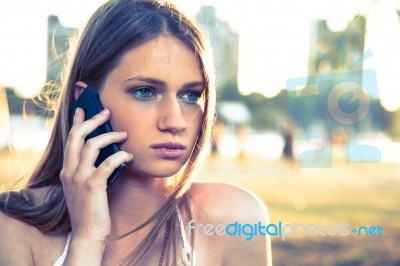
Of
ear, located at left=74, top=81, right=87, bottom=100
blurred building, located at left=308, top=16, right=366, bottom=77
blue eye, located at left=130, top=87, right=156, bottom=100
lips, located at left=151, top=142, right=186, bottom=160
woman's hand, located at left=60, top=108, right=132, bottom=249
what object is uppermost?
blurred building, located at left=308, top=16, right=366, bottom=77

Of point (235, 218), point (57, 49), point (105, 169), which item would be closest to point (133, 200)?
point (105, 169)

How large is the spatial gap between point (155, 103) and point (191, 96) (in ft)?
0.56

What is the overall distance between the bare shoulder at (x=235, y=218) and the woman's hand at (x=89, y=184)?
53cm

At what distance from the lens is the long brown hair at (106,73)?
2092 millimetres

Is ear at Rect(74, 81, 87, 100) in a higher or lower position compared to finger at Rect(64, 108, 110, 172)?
higher

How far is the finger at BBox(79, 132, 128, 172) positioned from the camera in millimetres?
2016

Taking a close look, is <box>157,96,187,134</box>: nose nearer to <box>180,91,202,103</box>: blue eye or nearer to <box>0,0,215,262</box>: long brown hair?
<box>180,91,202,103</box>: blue eye

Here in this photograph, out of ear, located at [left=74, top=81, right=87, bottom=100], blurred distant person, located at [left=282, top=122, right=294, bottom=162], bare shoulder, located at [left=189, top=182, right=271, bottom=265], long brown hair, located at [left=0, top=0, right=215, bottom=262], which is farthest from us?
blurred distant person, located at [left=282, top=122, right=294, bottom=162]

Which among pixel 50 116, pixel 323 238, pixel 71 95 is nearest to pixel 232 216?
pixel 71 95

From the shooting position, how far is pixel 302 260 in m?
6.28

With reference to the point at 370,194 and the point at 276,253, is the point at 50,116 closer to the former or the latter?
the point at 276,253

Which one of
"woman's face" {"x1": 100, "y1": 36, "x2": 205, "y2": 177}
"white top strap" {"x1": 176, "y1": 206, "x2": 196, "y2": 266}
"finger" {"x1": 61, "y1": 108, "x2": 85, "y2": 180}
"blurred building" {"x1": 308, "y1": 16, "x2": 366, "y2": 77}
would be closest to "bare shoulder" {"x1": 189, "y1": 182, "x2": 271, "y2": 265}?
"white top strap" {"x1": 176, "y1": 206, "x2": 196, "y2": 266}

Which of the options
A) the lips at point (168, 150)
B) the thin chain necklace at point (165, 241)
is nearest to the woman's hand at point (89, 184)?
the lips at point (168, 150)

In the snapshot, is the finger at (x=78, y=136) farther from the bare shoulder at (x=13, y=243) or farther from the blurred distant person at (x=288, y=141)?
the blurred distant person at (x=288, y=141)
